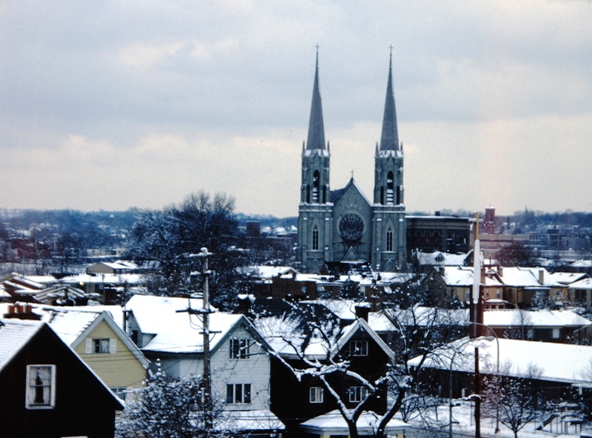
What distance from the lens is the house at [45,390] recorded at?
75.8ft

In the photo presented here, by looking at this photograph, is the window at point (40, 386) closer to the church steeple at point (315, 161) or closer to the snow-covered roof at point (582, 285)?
the snow-covered roof at point (582, 285)

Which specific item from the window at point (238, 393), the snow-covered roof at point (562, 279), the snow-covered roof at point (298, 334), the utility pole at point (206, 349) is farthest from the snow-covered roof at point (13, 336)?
the snow-covered roof at point (562, 279)

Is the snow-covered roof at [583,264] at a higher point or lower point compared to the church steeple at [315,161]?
lower

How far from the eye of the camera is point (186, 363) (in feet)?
118

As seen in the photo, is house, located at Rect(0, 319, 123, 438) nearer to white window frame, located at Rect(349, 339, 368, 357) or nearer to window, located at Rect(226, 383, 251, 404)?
window, located at Rect(226, 383, 251, 404)

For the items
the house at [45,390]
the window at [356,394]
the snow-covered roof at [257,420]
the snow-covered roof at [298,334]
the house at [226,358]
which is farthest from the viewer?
the window at [356,394]

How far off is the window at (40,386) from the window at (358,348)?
17842 millimetres

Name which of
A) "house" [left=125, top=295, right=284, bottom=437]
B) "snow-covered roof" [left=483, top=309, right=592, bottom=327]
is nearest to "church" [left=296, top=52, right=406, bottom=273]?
"snow-covered roof" [left=483, top=309, right=592, bottom=327]

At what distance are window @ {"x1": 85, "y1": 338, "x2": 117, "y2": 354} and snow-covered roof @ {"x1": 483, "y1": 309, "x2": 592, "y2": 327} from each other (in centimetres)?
3984

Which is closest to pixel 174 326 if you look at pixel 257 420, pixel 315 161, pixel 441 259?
pixel 257 420

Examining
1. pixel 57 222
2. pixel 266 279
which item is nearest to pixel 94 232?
pixel 57 222

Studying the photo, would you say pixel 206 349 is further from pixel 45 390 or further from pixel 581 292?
pixel 581 292

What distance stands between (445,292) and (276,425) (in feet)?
191

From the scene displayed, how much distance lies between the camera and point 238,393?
36.6 meters
